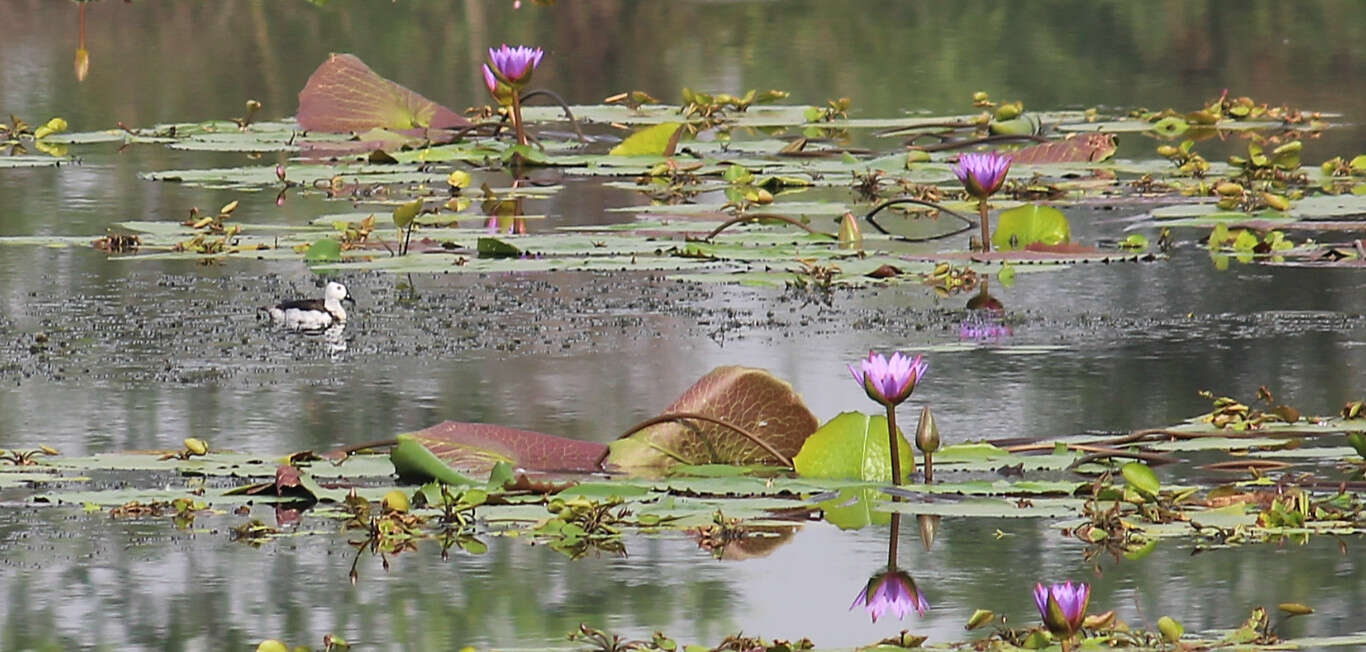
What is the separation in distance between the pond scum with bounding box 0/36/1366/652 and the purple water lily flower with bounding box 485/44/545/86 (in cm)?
1

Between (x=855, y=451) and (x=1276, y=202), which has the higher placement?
(x=1276, y=202)

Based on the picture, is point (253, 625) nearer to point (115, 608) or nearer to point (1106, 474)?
point (115, 608)

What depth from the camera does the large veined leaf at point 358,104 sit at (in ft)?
37.8

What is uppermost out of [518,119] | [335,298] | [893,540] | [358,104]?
[358,104]

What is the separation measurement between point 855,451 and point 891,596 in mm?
606

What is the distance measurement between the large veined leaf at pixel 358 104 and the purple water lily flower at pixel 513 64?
141 cm

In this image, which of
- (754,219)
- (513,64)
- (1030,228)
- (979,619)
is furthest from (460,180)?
(979,619)

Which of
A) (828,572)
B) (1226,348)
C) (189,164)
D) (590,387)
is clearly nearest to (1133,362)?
(1226,348)

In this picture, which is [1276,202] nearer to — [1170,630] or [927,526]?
[927,526]

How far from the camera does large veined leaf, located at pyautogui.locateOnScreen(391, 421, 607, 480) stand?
480 centimetres

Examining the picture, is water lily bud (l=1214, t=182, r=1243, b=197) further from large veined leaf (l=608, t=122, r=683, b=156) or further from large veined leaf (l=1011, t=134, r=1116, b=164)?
large veined leaf (l=608, t=122, r=683, b=156)

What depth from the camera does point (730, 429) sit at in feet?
16.0

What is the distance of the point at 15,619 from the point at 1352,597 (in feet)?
6.09

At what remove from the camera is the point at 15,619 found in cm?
398
